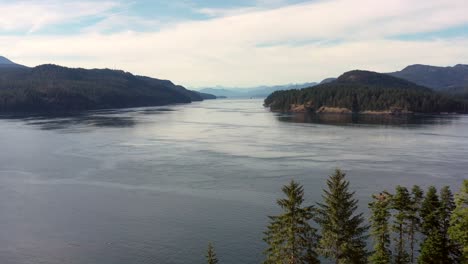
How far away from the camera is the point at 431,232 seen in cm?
2966

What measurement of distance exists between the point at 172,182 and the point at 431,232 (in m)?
44.4

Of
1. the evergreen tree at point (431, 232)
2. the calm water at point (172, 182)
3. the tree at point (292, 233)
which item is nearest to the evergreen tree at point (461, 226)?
the evergreen tree at point (431, 232)

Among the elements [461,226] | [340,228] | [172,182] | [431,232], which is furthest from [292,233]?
[172,182]

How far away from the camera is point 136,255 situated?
135 feet

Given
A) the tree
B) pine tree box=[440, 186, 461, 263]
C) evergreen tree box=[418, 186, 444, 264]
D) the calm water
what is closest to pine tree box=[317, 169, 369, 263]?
the tree

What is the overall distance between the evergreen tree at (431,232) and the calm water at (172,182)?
15.1 m

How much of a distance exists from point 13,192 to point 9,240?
20959mm

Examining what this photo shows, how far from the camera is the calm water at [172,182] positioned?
43531 millimetres

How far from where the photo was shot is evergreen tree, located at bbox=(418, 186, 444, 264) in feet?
95.2

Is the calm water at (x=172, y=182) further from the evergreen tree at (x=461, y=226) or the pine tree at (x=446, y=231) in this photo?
the evergreen tree at (x=461, y=226)

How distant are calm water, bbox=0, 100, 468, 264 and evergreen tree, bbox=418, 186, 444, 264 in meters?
15.1

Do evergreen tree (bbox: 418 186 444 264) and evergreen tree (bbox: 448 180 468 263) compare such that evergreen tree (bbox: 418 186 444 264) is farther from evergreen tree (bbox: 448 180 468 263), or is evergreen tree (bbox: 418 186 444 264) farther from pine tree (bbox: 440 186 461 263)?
evergreen tree (bbox: 448 180 468 263)

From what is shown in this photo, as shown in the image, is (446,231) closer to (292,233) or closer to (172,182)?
(292,233)

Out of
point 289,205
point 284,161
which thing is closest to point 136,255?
point 289,205
